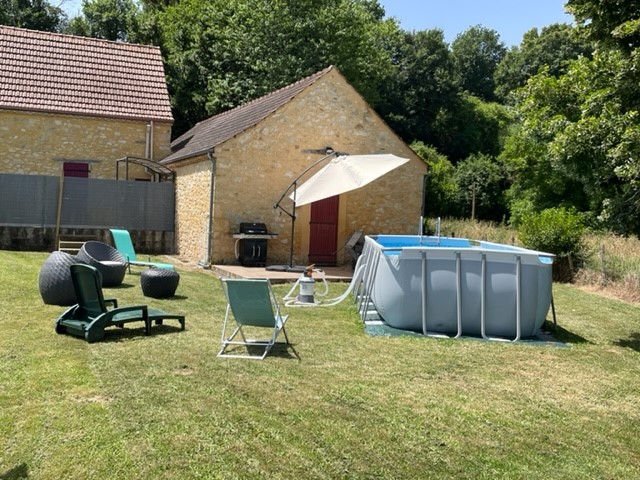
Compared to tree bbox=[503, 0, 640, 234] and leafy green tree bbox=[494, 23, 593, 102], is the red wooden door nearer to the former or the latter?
tree bbox=[503, 0, 640, 234]

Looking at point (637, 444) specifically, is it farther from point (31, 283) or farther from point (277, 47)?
point (277, 47)

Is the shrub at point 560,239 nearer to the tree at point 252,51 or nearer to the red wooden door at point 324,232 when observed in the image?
the red wooden door at point 324,232

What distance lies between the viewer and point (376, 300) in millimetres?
9328

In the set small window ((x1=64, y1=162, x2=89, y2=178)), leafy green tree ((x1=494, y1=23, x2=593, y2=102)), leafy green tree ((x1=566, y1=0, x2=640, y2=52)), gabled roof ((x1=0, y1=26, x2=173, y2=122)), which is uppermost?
leafy green tree ((x1=494, y1=23, x2=593, y2=102))

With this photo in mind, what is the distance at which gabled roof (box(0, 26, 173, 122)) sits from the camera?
21141mm

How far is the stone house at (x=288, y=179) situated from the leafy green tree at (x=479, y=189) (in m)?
16.8

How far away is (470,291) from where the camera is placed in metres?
8.55

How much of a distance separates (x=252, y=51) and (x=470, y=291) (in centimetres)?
2600

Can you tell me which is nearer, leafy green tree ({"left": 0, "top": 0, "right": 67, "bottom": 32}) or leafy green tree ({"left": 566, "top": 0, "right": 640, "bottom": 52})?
leafy green tree ({"left": 566, "top": 0, "right": 640, "bottom": 52})

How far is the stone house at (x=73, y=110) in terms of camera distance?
20.8 metres

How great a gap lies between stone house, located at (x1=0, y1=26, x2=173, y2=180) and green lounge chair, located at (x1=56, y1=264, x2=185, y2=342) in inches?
584

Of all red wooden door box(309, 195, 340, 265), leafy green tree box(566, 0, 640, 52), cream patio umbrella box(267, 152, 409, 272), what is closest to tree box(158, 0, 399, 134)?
red wooden door box(309, 195, 340, 265)

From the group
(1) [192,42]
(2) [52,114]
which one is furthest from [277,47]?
(2) [52,114]

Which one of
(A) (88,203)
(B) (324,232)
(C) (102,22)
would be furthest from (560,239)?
(C) (102,22)
